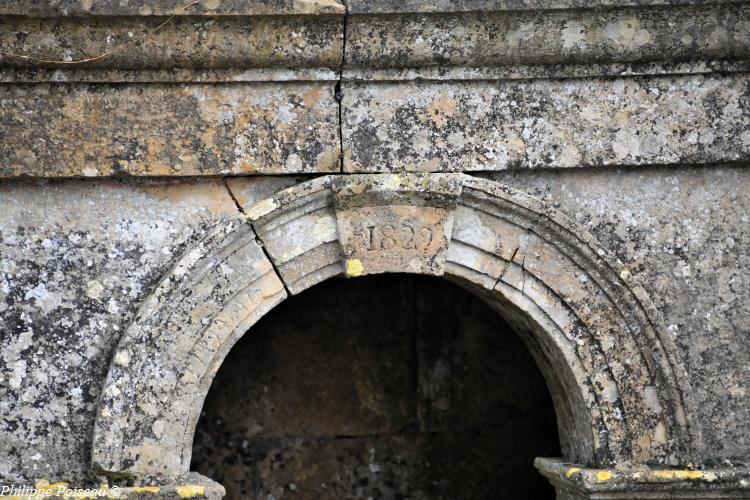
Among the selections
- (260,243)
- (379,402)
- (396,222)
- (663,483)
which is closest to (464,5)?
(396,222)

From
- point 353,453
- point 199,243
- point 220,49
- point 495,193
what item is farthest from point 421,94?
point 353,453

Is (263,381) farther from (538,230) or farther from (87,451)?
(538,230)

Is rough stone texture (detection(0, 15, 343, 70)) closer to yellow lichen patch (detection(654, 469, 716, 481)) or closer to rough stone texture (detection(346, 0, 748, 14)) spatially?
rough stone texture (detection(346, 0, 748, 14))

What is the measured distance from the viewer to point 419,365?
4691mm

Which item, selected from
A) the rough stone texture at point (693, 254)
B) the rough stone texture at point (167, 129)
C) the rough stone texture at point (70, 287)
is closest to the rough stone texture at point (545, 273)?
the rough stone texture at point (693, 254)

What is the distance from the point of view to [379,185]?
3.39 meters

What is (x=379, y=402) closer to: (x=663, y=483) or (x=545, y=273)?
(x=545, y=273)

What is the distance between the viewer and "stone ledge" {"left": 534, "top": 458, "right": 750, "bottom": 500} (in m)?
3.42

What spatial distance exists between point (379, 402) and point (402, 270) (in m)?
1.40

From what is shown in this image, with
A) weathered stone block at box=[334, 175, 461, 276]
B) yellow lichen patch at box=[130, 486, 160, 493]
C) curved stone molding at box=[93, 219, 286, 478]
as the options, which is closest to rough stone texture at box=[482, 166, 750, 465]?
weathered stone block at box=[334, 175, 461, 276]

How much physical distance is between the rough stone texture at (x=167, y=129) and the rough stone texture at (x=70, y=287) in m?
0.10

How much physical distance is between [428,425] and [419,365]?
0.30m

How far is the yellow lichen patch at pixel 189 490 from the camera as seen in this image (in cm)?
326

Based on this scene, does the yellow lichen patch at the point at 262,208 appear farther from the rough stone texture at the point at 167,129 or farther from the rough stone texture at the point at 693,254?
the rough stone texture at the point at 693,254
